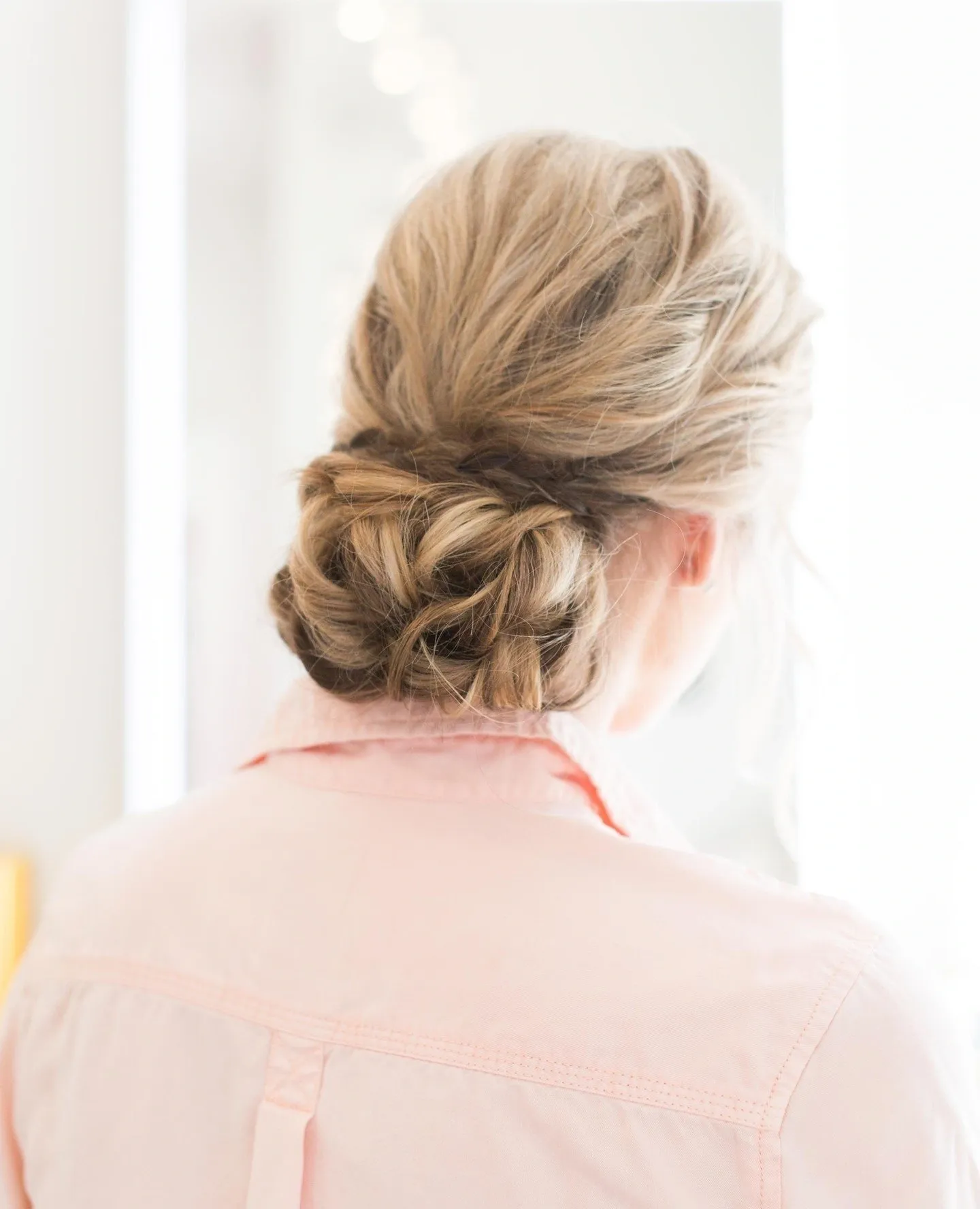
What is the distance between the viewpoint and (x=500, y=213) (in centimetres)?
69

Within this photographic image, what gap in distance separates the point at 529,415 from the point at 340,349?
1.81ft

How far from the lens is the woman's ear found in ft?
2.44

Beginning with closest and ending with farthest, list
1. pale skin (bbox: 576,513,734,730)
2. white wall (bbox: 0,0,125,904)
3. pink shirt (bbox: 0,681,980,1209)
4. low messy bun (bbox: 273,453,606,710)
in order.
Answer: pink shirt (bbox: 0,681,980,1209) < low messy bun (bbox: 273,453,606,710) < pale skin (bbox: 576,513,734,730) < white wall (bbox: 0,0,125,904)

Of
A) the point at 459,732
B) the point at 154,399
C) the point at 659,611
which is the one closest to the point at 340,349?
the point at 154,399

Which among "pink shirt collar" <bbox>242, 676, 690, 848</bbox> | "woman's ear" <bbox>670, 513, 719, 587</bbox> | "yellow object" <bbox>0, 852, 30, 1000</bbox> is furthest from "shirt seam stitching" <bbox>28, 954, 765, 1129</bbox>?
"yellow object" <bbox>0, 852, 30, 1000</bbox>

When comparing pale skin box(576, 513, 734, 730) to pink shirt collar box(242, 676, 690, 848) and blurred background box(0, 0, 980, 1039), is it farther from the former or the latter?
blurred background box(0, 0, 980, 1039)

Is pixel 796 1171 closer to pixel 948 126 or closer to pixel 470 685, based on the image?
pixel 470 685

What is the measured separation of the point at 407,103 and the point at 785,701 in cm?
84

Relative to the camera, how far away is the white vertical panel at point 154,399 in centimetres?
115

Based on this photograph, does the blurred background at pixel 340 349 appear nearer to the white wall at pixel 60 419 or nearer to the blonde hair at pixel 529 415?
the white wall at pixel 60 419

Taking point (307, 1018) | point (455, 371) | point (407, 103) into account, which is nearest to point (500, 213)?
point (455, 371)

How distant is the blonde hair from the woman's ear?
0.6 inches

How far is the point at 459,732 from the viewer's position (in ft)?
2.03

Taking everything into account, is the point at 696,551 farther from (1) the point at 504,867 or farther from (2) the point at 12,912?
(2) the point at 12,912
